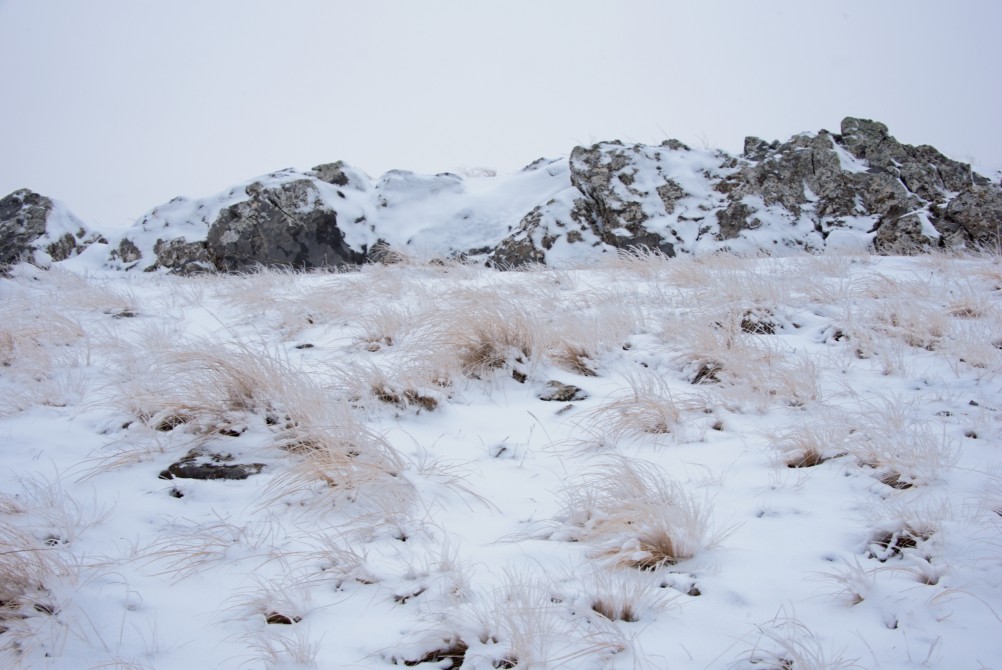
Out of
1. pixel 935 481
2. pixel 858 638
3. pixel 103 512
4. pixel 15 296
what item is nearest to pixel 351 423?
pixel 103 512

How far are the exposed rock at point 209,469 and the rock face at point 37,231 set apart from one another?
10085 millimetres

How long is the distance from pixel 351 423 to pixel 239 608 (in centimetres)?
93

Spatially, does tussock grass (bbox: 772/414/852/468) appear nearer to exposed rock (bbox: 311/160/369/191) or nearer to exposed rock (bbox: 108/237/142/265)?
exposed rock (bbox: 311/160/369/191)

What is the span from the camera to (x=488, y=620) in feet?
4.89

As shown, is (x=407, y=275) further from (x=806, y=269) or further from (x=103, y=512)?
(x=103, y=512)

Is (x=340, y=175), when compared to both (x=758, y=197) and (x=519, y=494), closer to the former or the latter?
(x=758, y=197)

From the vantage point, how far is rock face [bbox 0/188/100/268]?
10.0m

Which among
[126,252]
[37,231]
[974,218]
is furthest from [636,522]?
[37,231]

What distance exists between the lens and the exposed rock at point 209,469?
2.30 metres

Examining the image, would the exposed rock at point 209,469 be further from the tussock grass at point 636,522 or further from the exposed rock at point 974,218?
the exposed rock at point 974,218

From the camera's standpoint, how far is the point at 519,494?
2.22 meters

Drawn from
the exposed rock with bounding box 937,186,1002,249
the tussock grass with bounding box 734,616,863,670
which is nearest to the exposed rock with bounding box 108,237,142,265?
the tussock grass with bounding box 734,616,863,670

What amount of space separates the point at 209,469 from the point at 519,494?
1.33 m

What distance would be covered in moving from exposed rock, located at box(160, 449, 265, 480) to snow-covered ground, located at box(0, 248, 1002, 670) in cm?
1
